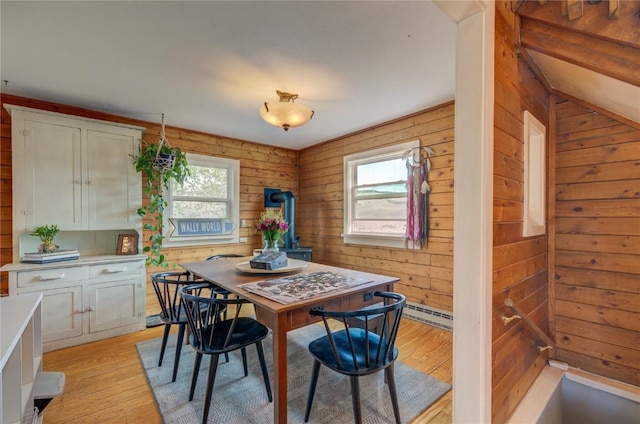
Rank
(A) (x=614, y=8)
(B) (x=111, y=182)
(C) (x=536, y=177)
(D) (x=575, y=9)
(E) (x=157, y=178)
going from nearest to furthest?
(A) (x=614, y=8)
(D) (x=575, y=9)
(C) (x=536, y=177)
(B) (x=111, y=182)
(E) (x=157, y=178)

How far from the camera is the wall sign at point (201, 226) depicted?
3694 mm

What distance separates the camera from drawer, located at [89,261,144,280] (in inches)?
110

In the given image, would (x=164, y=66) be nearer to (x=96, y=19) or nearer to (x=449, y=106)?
(x=96, y=19)

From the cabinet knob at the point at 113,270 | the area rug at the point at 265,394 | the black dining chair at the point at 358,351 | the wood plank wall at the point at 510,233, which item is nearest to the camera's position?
the wood plank wall at the point at 510,233

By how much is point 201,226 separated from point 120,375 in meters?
1.99

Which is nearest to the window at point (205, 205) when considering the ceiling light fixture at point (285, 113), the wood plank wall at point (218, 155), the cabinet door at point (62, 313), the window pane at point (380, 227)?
the wood plank wall at point (218, 155)

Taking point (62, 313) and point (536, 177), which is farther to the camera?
point (62, 313)

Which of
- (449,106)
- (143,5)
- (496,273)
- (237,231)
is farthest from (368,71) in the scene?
(237,231)

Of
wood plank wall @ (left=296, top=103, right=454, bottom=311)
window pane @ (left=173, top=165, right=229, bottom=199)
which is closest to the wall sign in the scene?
window pane @ (left=173, top=165, right=229, bottom=199)

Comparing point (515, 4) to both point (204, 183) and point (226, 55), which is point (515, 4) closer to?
point (226, 55)

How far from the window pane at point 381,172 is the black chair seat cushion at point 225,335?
239cm

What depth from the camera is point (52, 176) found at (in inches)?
107

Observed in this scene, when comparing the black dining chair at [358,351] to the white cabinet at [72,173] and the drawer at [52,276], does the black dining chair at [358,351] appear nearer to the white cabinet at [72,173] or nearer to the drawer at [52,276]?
the drawer at [52,276]

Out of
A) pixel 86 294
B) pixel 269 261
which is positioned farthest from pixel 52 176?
pixel 269 261
